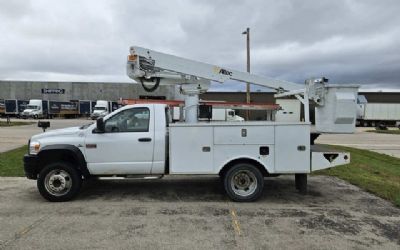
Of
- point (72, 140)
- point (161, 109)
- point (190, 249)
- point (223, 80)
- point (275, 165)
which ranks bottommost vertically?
point (190, 249)

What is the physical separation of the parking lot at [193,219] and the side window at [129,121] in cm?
140

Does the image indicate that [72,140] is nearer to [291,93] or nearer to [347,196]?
[291,93]

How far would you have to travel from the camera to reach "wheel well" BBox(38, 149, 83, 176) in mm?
7340

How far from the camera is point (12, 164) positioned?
12.0 m

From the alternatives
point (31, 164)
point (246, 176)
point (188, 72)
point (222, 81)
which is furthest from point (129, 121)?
point (246, 176)

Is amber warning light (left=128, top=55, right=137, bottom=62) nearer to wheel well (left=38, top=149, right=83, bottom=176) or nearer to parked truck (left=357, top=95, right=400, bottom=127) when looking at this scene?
wheel well (left=38, top=149, right=83, bottom=176)

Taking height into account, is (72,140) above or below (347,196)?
above

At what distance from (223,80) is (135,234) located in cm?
419

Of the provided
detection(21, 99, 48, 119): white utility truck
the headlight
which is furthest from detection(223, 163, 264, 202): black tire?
detection(21, 99, 48, 119): white utility truck

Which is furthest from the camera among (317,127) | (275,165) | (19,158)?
(19,158)

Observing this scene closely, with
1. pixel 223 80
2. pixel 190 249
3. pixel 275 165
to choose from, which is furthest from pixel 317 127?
pixel 190 249

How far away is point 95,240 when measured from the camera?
17.2 ft

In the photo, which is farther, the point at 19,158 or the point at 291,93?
the point at 19,158

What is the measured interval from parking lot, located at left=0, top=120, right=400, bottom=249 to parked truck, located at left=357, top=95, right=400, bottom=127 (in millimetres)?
48766
